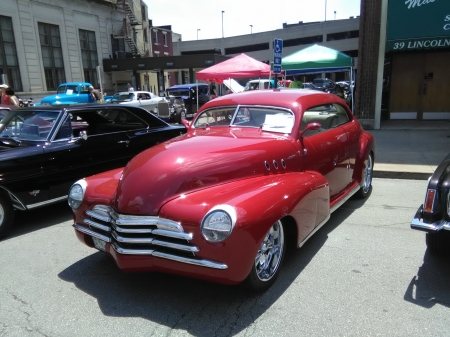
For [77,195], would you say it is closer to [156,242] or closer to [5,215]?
[156,242]

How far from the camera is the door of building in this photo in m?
11.9

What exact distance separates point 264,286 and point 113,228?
138cm

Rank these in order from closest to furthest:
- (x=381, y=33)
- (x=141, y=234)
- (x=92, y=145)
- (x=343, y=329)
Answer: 1. (x=343, y=329)
2. (x=141, y=234)
3. (x=92, y=145)
4. (x=381, y=33)

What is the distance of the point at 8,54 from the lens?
1045 inches

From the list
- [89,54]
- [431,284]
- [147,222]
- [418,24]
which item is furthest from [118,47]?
[431,284]

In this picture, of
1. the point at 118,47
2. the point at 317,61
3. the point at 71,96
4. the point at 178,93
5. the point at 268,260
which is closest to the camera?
the point at 268,260

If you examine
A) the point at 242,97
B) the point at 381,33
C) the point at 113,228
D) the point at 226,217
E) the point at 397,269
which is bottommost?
the point at 397,269

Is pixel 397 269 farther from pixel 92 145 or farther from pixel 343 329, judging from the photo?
pixel 92 145

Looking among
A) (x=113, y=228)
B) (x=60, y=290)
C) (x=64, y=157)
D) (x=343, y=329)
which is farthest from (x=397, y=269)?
(x=64, y=157)

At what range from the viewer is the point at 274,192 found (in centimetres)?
310

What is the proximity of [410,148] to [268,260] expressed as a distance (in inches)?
272

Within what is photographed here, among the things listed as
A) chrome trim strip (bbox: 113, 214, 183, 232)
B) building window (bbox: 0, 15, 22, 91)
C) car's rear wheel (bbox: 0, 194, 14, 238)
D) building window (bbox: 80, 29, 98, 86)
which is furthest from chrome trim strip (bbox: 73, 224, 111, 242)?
building window (bbox: 80, 29, 98, 86)

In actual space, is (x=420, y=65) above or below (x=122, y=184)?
above

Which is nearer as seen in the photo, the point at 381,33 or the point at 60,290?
the point at 60,290
